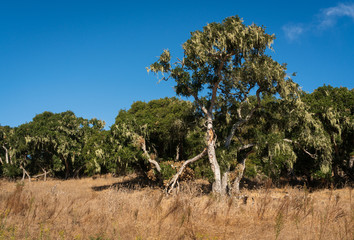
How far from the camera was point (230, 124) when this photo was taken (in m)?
19.7

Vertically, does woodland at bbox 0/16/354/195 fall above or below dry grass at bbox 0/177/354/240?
above

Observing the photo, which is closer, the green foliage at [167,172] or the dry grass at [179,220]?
the dry grass at [179,220]

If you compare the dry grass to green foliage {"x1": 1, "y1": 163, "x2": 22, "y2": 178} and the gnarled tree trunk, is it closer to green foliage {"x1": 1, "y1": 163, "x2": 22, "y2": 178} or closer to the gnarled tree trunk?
the gnarled tree trunk

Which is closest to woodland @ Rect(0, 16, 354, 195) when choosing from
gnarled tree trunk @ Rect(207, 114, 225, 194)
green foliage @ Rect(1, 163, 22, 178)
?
gnarled tree trunk @ Rect(207, 114, 225, 194)

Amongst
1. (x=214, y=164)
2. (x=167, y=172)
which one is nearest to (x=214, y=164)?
(x=214, y=164)

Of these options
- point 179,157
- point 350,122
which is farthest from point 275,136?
point 179,157

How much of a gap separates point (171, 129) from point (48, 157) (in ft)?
78.1

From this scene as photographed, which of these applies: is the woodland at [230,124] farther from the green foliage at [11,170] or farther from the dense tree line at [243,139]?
the green foliage at [11,170]

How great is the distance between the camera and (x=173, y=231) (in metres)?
5.38

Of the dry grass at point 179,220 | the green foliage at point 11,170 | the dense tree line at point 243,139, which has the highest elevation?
the dense tree line at point 243,139

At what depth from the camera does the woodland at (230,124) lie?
615 inches

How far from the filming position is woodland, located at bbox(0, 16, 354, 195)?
1562cm

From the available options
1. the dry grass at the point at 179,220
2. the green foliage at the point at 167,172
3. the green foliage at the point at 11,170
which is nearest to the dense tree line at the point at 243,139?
the green foliage at the point at 167,172

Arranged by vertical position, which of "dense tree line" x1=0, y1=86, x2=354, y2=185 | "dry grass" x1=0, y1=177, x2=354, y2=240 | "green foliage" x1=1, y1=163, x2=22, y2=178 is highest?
"dense tree line" x1=0, y1=86, x2=354, y2=185
